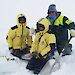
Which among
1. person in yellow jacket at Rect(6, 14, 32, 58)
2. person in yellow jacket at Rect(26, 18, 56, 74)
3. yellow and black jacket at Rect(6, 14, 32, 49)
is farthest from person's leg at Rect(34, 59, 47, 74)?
yellow and black jacket at Rect(6, 14, 32, 49)

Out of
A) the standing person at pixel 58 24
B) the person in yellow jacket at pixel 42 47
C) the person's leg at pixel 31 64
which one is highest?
the standing person at pixel 58 24

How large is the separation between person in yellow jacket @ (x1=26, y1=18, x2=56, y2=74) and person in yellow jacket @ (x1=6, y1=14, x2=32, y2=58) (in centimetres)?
84

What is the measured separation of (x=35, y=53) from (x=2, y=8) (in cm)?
1621

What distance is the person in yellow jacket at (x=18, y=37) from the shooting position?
563 centimetres

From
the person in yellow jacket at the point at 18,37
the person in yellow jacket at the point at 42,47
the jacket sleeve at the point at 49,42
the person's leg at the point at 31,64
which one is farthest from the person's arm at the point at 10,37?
the jacket sleeve at the point at 49,42

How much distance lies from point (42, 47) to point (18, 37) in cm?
115

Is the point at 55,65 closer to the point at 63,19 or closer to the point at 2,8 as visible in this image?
the point at 63,19

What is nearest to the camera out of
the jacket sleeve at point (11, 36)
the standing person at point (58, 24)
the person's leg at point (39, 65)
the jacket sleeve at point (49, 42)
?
the person's leg at point (39, 65)

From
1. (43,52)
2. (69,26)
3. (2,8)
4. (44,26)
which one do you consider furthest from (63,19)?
(2,8)

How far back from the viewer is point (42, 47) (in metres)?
4.86

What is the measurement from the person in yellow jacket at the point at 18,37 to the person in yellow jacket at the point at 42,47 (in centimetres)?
84

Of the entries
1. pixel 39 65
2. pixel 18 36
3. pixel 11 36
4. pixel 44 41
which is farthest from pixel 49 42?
pixel 11 36

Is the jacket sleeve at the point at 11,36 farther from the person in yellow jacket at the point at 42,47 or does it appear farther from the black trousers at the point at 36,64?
the black trousers at the point at 36,64

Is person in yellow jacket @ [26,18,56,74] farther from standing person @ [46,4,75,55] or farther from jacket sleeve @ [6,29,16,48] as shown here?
jacket sleeve @ [6,29,16,48]
